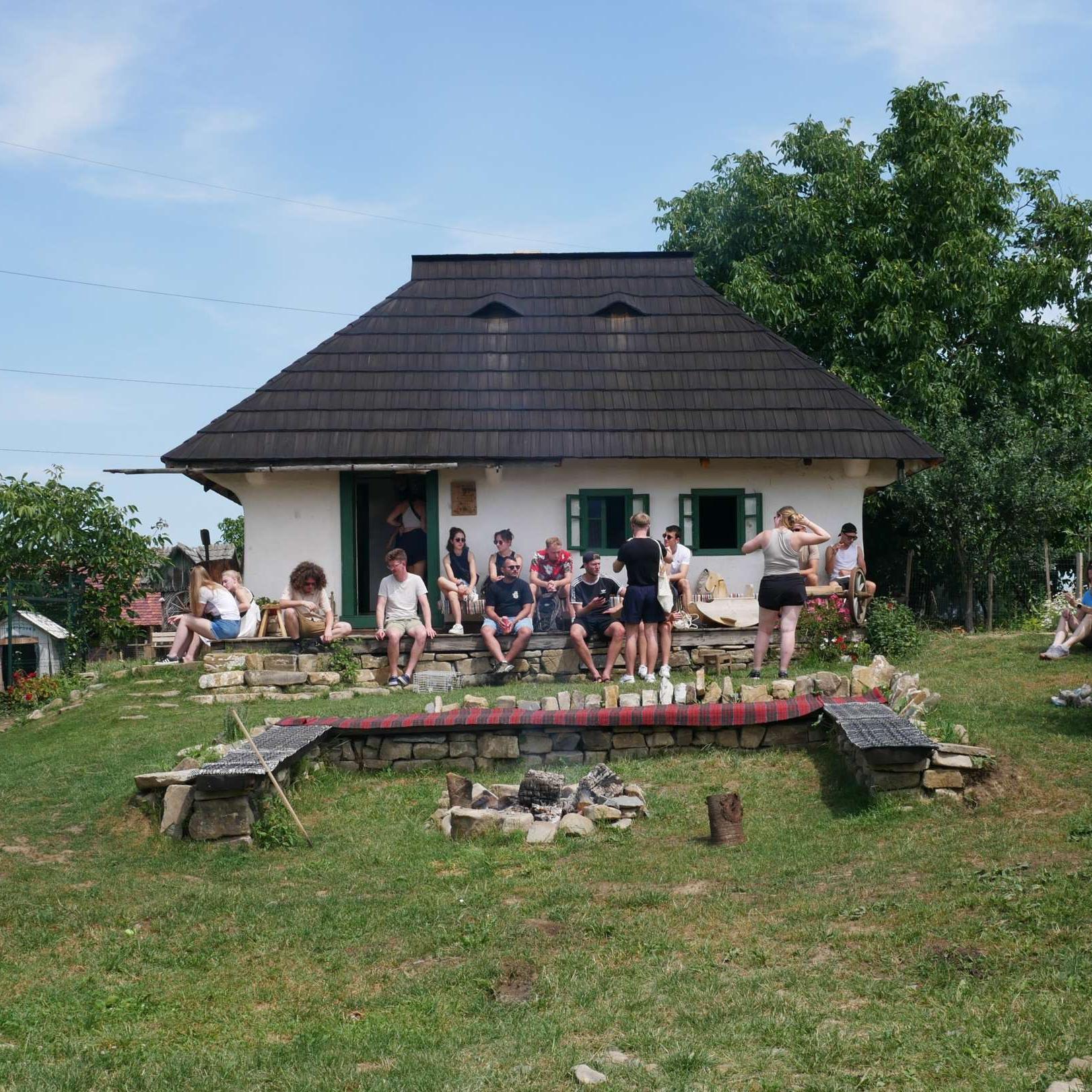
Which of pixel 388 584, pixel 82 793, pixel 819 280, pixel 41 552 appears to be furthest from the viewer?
pixel 819 280

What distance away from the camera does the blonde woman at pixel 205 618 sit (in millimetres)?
14383

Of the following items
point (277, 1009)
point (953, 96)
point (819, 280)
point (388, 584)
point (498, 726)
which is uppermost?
point (953, 96)

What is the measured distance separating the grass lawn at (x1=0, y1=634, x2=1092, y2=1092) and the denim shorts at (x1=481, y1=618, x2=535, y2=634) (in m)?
4.38

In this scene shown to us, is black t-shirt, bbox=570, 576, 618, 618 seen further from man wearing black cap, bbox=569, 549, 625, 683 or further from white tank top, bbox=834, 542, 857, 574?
white tank top, bbox=834, 542, 857, 574

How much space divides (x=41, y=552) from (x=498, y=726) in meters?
12.1

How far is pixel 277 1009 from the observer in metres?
5.36

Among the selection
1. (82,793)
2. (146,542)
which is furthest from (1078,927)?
(146,542)

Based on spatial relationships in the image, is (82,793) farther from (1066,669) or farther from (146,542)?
(146,542)

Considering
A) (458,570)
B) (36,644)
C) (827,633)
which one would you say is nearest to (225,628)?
(458,570)

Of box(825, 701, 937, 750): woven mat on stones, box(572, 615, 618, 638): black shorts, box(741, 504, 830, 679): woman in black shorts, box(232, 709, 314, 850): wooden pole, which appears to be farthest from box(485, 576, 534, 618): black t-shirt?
box(232, 709, 314, 850): wooden pole

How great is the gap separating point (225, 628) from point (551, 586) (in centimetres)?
387

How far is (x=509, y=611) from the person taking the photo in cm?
1399

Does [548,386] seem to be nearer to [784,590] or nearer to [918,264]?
[784,590]

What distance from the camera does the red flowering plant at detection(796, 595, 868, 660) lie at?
542 inches
